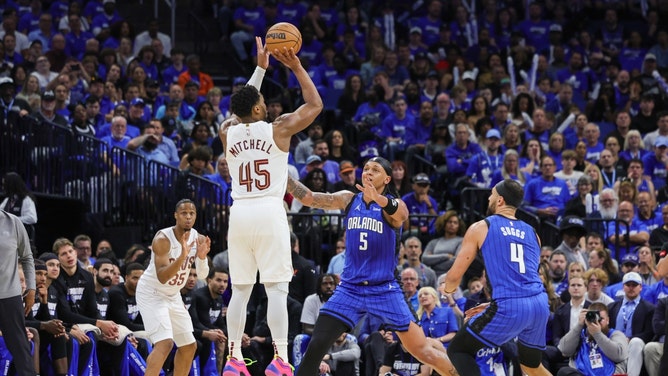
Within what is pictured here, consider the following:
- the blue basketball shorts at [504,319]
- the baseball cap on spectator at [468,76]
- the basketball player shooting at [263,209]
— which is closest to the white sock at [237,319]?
the basketball player shooting at [263,209]

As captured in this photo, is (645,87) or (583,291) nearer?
(583,291)

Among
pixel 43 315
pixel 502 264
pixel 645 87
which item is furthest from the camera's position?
pixel 645 87

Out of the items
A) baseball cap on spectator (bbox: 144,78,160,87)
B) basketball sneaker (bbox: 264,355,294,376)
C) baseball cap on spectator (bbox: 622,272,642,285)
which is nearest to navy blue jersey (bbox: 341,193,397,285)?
basketball sneaker (bbox: 264,355,294,376)

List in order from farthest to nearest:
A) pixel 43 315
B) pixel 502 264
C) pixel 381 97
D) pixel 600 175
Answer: pixel 381 97
pixel 600 175
pixel 43 315
pixel 502 264

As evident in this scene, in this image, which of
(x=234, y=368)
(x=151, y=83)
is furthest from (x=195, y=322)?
(x=151, y=83)

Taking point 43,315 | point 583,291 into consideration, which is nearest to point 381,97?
point 583,291

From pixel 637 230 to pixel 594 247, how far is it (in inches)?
55.0

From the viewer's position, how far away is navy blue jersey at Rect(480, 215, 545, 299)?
10875 millimetres

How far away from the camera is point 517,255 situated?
35.8ft

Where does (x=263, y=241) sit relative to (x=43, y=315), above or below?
above

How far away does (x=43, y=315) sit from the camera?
1438 centimetres

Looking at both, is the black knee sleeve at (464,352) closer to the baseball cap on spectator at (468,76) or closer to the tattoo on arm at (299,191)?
the tattoo on arm at (299,191)

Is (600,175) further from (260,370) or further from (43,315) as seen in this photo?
(43,315)

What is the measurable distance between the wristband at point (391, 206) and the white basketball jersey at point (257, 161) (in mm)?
979
